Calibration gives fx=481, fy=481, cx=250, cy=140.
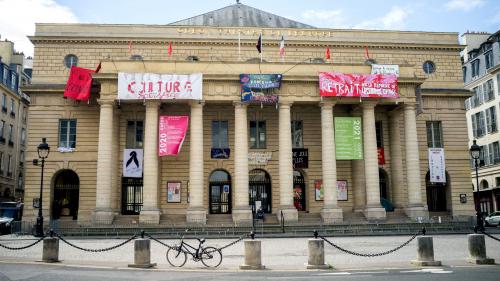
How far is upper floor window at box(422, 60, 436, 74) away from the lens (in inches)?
1494

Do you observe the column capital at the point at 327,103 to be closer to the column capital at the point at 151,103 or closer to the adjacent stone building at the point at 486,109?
the column capital at the point at 151,103

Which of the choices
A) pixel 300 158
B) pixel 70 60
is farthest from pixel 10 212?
pixel 300 158

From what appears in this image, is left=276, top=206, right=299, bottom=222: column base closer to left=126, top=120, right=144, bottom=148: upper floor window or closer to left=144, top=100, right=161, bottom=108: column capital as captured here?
left=144, top=100, right=161, bottom=108: column capital

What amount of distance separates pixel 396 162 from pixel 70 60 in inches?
978

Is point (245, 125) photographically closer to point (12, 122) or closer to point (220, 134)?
point (220, 134)

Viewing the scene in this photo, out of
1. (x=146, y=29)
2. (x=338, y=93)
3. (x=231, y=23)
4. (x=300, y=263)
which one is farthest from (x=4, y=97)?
(x=300, y=263)

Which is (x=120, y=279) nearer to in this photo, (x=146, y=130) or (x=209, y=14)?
(x=146, y=130)

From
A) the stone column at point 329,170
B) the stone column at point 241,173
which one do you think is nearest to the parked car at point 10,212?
the stone column at point 241,173

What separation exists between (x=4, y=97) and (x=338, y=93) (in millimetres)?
35160

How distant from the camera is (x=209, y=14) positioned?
41844 mm

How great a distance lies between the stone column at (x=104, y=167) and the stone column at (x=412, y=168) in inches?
769

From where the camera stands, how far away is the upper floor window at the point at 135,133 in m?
33.9

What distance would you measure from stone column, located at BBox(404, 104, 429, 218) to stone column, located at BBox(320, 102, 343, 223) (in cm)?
515

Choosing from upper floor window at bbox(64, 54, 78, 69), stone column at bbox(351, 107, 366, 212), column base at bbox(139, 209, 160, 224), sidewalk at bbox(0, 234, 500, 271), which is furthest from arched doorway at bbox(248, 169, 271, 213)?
upper floor window at bbox(64, 54, 78, 69)
